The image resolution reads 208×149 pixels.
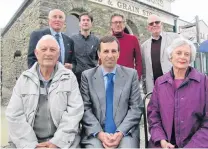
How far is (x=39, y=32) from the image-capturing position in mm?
3830

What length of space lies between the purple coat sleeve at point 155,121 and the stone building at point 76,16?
5.83 meters

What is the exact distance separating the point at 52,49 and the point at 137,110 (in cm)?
120

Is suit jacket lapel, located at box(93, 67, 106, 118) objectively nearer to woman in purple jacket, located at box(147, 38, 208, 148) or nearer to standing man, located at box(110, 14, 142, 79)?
woman in purple jacket, located at box(147, 38, 208, 148)

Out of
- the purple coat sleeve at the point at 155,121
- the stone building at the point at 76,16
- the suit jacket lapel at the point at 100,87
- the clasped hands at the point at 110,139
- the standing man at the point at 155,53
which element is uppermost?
the stone building at the point at 76,16

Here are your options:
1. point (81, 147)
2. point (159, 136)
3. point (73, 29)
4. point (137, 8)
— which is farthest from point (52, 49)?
point (137, 8)

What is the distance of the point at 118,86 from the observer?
2.84 metres

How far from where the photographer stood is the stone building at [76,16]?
26.8 feet

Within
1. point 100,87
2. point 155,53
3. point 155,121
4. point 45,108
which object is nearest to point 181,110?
point 155,121

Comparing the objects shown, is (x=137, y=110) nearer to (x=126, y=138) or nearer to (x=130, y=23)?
(x=126, y=138)

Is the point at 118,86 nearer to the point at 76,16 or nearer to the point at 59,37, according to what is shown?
the point at 59,37

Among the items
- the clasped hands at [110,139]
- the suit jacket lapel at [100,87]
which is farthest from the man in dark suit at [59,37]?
the clasped hands at [110,139]

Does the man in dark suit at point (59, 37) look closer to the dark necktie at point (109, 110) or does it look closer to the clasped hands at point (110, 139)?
the dark necktie at point (109, 110)

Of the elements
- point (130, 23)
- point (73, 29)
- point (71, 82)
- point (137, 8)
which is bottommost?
point (71, 82)

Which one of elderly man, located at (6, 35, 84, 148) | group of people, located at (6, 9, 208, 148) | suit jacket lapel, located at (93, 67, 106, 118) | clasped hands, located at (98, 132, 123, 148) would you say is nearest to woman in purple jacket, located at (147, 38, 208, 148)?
group of people, located at (6, 9, 208, 148)
